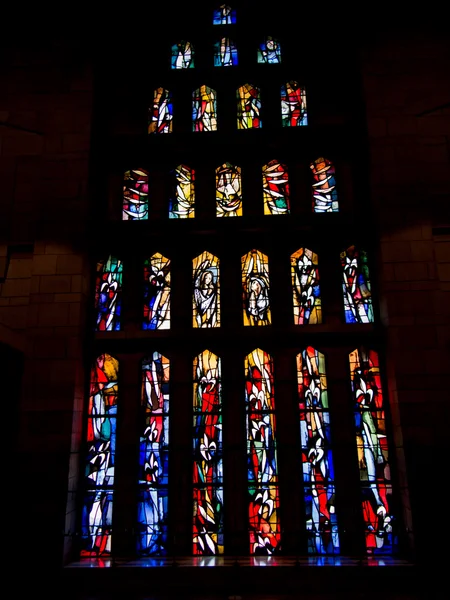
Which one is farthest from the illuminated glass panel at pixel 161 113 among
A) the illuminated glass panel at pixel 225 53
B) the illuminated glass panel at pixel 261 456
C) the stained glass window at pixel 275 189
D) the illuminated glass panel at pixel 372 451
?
the illuminated glass panel at pixel 372 451

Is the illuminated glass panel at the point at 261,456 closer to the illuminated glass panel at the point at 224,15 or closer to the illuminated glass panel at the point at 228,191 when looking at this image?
the illuminated glass panel at the point at 228,191

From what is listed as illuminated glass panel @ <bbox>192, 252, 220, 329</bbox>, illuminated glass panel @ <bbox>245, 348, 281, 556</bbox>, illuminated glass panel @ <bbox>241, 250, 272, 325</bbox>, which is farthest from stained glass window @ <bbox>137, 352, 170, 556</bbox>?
illuminated glass panel @ <bbox>241, 250, 272, 325</bbox>

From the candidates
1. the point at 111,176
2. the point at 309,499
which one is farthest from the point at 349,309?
the point at 111,176

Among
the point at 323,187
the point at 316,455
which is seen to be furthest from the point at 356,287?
the point at 316,455

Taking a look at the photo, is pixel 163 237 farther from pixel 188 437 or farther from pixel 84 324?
pixel 188 437

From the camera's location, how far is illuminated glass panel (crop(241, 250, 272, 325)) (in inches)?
259

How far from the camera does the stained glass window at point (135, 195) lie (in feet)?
23.3

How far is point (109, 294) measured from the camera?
265 inches

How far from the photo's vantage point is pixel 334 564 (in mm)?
5352

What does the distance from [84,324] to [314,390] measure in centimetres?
278

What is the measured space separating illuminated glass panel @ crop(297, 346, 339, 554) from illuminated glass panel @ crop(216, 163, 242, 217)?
6.75 feet

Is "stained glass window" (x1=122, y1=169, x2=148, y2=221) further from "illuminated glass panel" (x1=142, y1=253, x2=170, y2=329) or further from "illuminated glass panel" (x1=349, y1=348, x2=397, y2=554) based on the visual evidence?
"illuminated glass panel" (x1=349, y1=348, x2=397, y2=554)

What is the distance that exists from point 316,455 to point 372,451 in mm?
623

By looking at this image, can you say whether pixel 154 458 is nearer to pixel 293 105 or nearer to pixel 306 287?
pixel 306 287
